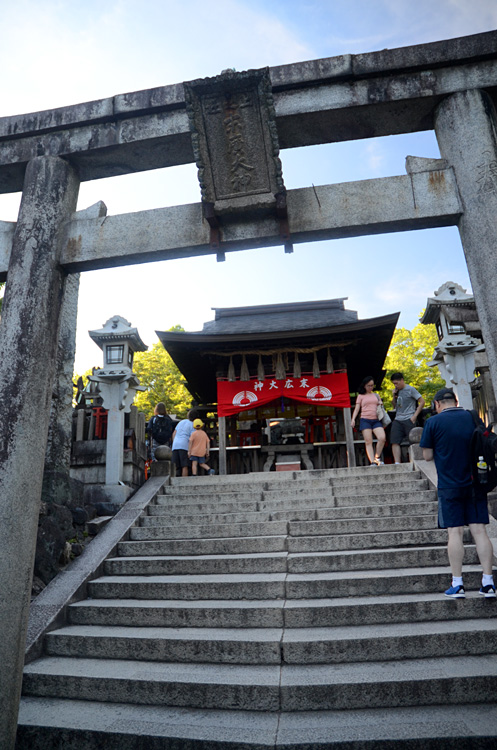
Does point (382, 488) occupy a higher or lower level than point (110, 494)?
lower

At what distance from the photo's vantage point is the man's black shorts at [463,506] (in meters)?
3.91

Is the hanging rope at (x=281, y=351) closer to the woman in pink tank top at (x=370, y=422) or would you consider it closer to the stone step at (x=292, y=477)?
the woman in pink tank top at (x=370, y=422)

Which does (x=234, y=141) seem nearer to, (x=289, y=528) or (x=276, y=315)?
(x=289, y=528)

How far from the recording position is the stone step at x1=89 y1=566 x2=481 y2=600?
14.3 feet

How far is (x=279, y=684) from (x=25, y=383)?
2.78 meters

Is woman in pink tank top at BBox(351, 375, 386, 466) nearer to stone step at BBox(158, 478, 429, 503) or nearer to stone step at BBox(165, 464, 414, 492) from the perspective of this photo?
stone step at BBox(165, 464, 414, 492)

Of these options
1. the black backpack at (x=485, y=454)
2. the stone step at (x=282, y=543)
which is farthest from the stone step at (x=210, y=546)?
the black backpack at (x=485, y=454)

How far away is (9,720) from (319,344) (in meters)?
10.1

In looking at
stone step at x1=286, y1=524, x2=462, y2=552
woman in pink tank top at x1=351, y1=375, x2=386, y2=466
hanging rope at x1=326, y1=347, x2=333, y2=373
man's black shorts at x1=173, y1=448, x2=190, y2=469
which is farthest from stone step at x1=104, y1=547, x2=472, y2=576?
hanging rope at x1=326, y1=347, x2=333, y2=373

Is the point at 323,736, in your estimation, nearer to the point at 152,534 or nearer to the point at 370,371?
the point at 152,534

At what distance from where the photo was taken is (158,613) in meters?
4.34

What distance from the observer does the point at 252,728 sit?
2988 millimetres

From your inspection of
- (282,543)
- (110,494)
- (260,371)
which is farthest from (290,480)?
(260,371)

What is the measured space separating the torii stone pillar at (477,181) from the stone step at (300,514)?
3023 millimetres
